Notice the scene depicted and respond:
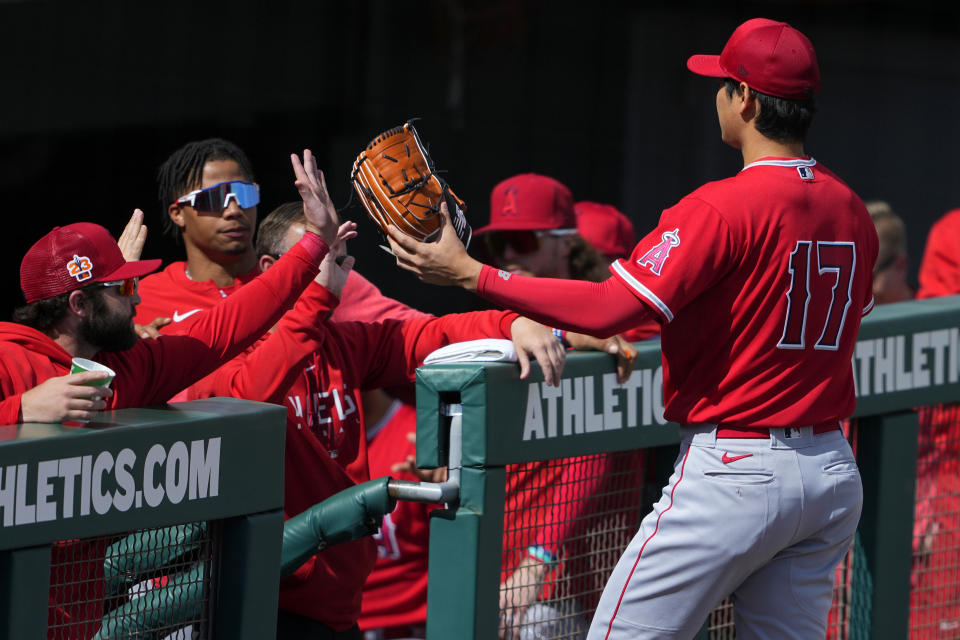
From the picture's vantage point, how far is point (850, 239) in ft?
9.46

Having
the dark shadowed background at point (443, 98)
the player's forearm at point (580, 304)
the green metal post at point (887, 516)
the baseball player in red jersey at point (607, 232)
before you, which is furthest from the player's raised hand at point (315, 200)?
the dark shadowed background at point (443, 98)

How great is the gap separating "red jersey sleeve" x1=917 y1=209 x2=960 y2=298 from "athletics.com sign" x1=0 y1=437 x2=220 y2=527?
12.9 ft

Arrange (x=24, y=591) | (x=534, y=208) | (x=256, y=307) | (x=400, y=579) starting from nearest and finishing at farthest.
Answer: (x=24, y=591)
(x=256, y=307)
(x=400, y=579)
(x=534, y=208)

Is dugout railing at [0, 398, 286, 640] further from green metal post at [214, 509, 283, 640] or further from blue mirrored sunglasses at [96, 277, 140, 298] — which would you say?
blue mirrored sunglasses at [96, 277, 140, 298]

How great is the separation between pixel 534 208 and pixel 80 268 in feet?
6.65

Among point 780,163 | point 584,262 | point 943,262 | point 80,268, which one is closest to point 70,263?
point 80,268

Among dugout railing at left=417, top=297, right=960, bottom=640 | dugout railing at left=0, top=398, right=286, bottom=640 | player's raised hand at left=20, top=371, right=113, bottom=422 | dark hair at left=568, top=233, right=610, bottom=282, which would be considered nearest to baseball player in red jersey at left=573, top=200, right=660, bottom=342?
dark hair at left=568, top=233, right=610, bottom=282

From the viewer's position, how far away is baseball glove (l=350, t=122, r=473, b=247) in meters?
3.07

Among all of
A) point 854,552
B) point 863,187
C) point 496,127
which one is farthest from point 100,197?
point 863,187

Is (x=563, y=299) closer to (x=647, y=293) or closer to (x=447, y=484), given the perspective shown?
(x=647, y=293)

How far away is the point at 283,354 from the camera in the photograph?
10.9 feet

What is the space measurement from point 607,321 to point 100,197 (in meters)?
4.93

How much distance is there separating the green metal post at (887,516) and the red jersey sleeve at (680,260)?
1376mm

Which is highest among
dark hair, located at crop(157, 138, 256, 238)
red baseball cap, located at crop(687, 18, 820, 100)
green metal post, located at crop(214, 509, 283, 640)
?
red baseball cap, located at crop(687, 18, 820, 100)
